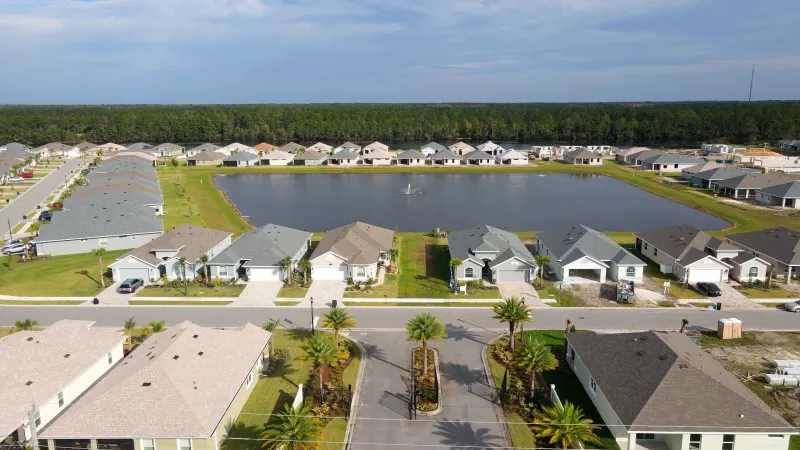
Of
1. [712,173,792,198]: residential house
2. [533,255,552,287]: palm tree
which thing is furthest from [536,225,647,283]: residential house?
[712,173,792,198]: residential house

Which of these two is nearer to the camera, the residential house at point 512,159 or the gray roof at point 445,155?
the residential house at point 512,159

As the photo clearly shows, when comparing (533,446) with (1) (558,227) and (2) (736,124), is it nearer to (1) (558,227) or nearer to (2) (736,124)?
(1) (558,227)

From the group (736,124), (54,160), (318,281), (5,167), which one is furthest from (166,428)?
(736,124)

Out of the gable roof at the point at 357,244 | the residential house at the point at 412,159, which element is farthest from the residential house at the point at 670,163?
the gable roof at the point at 357,244

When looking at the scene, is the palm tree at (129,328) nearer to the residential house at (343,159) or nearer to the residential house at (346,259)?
the residential house at (346,259)

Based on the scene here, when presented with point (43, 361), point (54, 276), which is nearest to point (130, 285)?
point (54, 276)

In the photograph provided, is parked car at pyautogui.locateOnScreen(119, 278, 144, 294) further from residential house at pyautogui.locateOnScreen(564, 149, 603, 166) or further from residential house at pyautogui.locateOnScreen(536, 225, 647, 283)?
residential house at pyautogui.locateOnScreen(564, 149, 603, 166)

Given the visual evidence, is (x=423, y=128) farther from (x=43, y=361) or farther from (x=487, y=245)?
(x=43, y=361)
